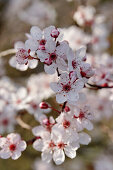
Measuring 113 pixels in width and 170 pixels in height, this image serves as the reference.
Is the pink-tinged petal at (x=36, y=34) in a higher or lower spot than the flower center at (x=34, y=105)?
higher

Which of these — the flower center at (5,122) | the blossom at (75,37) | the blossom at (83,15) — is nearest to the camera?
the flower center at (5,122)

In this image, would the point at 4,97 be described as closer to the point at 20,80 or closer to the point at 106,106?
the point at 106,106

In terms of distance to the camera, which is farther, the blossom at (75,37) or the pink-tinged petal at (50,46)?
the blossom at (75,37)

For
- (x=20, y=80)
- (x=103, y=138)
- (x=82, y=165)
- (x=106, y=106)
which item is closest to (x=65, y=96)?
(x=106, y=106)

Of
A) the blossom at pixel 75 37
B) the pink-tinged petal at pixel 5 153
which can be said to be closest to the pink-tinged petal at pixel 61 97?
the pink-tinged petal at pixel 5 153

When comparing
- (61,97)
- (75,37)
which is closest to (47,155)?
(61,97)

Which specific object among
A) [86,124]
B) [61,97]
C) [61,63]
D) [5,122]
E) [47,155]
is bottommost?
[5,122]

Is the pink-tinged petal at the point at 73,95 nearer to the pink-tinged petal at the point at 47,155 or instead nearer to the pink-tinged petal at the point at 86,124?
the pink-tinged petal at the point at 86,124

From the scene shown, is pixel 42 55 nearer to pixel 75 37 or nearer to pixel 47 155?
pixel 47 155
